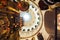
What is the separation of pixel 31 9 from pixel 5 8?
0.18 m

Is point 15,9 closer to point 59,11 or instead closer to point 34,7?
point 34,7

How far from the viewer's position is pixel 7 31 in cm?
141

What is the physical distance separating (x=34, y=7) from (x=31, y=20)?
0.10 meters

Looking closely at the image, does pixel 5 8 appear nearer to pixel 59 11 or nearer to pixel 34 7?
pixel 34 7

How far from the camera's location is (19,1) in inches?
56.5

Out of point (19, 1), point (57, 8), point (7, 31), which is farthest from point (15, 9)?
point (57, 8)

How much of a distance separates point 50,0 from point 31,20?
7.6 inches

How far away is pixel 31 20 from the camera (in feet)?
4.66

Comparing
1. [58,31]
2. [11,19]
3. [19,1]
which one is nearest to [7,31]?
[11,19]

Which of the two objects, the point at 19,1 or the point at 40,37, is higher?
the point at 19,1

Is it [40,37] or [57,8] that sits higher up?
[57,8]

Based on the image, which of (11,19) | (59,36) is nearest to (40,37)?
(59,36)

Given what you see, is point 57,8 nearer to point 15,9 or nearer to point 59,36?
point 59,36

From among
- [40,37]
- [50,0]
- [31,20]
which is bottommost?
[40,37]
